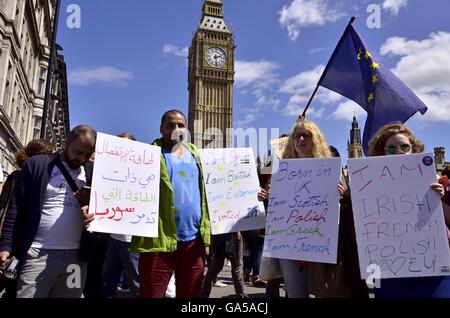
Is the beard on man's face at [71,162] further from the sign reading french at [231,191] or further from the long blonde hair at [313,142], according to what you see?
the long blonde hair at [313,142]

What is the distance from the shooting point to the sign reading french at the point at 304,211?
2.45 metres

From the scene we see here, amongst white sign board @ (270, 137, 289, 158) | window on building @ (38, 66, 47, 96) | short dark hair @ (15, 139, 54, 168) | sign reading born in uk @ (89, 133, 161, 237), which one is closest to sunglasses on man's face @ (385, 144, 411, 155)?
white sign board @ (270, 137, 289, 158)

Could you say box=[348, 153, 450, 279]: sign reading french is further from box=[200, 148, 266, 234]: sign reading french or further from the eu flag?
the eu flag

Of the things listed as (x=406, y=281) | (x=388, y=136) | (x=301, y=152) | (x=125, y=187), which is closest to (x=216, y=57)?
(x=301, y=152)

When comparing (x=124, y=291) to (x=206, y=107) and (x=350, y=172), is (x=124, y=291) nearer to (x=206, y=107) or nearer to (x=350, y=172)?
(x=350, y=172)

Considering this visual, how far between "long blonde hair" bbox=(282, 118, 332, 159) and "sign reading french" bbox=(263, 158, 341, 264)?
218 mm

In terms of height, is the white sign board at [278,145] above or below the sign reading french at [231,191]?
above

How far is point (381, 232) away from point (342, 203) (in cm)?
37

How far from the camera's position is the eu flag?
148 inches

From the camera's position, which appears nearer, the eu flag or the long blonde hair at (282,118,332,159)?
the long blonde hair at (282,118,332,159)

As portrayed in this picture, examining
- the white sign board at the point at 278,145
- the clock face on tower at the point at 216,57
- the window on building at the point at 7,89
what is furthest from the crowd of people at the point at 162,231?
the clock face on tower at the point at 216,57

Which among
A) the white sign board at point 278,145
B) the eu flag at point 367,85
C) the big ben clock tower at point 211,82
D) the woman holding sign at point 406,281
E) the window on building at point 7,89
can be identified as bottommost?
the woman holding sign at point 406,281

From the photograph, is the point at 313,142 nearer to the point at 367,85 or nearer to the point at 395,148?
the point at 395,148
